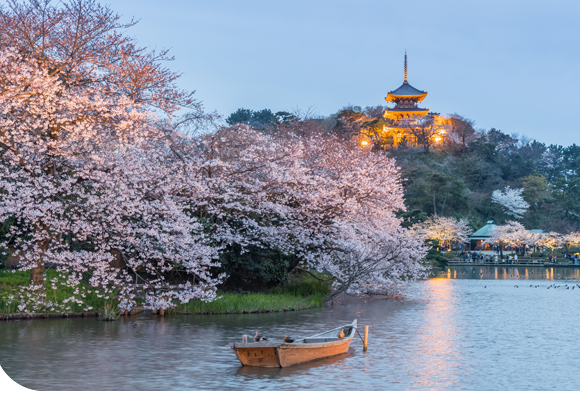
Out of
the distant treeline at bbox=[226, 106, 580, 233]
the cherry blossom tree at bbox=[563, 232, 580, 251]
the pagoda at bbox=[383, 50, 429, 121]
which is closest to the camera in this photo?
the cherry blossom tree at bbox=[563, 232, 580, 251]

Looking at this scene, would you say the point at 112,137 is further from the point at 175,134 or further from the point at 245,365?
the point at 245,365

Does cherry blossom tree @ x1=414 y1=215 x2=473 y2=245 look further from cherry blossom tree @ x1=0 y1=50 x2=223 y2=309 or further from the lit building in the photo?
cherry blossom tree @ x1=0 y1=50 x2=223 y2=309

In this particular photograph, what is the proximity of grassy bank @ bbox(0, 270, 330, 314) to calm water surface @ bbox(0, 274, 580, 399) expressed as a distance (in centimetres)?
60

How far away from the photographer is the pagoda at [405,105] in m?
96.4

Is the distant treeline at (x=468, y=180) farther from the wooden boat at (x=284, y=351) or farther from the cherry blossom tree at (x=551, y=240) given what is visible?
the wooden boat at (x=284, y=351)

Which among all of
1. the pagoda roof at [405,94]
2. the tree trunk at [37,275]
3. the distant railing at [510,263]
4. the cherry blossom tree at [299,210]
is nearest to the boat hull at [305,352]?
the cherry blossom tree at [299,210]

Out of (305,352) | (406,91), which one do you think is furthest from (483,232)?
(305,352)

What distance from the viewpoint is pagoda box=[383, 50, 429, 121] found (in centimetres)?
9638

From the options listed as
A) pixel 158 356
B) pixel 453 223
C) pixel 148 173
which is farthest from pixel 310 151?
pixel 453 223

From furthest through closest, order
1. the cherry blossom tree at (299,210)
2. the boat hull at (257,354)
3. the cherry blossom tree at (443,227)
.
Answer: the cherry blossom tree at (443,227), the cherry blossom tree at (299,210), the boat hull at (257,354)

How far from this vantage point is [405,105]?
324ft

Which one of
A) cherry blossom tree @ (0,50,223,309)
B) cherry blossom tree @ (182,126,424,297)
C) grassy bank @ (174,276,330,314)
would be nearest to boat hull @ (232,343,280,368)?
cherry blossom tree @ (0,50,223,309)

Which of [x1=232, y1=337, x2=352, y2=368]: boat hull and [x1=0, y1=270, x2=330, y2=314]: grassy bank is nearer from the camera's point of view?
[x1=232, y1=337, x2=352, y2=368]: boat hull

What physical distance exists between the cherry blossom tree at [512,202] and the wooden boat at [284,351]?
7554cm
